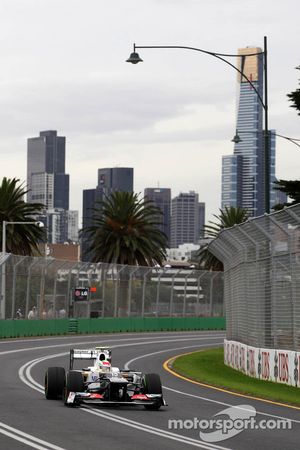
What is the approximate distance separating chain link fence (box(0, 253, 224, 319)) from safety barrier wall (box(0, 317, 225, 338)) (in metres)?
0.39

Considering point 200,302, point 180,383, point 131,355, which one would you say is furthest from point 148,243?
point 180,383

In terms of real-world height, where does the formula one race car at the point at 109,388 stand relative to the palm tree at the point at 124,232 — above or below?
below

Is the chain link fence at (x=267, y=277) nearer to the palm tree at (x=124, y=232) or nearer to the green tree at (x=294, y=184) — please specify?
the green tree at (x=294, y=184)

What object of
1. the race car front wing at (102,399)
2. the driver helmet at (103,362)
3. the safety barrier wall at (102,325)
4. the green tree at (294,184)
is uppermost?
the green tree at (294,184)

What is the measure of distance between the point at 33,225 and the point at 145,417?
60.4 meters

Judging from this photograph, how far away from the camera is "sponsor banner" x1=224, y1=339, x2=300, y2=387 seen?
90.5 ft

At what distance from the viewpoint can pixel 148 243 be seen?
285 feet

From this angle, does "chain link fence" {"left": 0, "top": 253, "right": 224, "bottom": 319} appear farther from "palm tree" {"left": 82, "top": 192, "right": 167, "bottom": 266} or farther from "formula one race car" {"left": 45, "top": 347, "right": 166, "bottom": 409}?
"formula one race car" {"left": 45, "top": 347, "right": 166, "bottom": 409}

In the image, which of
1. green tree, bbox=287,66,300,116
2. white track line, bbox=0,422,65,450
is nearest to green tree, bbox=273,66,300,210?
green tree, bbox=287,66,300,116

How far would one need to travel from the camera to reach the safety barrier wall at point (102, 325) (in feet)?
203

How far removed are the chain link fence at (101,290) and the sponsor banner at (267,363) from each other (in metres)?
24.4

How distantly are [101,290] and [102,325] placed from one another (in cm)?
212

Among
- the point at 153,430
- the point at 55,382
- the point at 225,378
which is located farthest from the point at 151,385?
the point at 225,378

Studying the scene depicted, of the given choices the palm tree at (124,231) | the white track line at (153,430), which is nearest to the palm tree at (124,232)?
the palm tree at (124,231)
